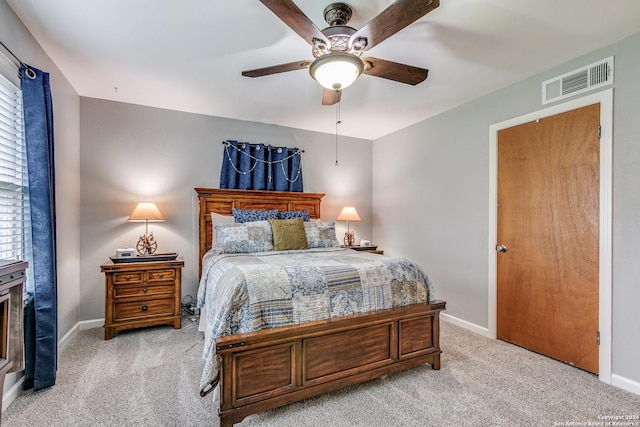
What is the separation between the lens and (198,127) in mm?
3877

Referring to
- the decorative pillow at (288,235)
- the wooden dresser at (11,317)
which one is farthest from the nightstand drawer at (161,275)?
the wooden dresser at (11,317)

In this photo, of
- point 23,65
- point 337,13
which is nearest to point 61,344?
point 23,65

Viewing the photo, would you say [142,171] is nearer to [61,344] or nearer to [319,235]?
[61,344]

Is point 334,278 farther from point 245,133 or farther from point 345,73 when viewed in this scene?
point 245,133

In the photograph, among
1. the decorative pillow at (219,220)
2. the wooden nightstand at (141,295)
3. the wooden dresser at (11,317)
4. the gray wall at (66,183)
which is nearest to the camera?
the wooden dresser at (11,317)

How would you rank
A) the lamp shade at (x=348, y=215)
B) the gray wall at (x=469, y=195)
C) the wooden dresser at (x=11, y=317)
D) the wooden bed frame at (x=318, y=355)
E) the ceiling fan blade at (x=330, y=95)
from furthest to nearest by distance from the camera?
the lamp shade at (x=348, y=215)
the ceiling fan blade at (x=330, y=95)
the gray wall at (x=469, y=195)
the wooden bed frame at (x=318, y=355)
the wooden dresser at (x=11, y=317)

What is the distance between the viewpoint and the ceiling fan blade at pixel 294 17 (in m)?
1.53

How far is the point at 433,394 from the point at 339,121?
3258 millimetres

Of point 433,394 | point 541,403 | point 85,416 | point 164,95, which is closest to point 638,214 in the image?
point 541,403

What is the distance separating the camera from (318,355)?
198 cm

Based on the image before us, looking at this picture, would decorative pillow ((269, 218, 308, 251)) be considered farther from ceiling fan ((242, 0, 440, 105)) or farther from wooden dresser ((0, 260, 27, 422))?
wooden dresser ((0, 260, 27, 422))

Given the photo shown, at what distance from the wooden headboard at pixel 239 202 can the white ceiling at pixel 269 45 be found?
1.10 metres

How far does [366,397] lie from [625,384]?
6.09 feet

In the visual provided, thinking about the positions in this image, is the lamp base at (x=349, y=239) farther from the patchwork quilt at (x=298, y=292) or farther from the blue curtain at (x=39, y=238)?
the blue curtain at (x=39, y=238)
